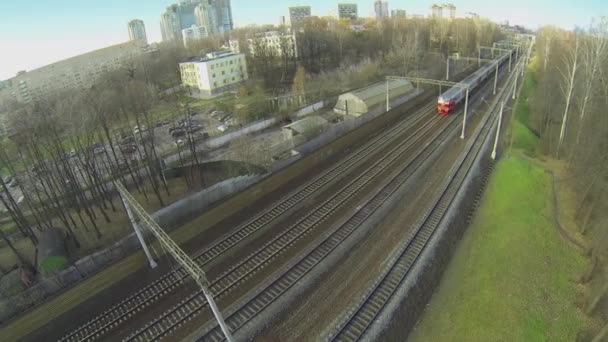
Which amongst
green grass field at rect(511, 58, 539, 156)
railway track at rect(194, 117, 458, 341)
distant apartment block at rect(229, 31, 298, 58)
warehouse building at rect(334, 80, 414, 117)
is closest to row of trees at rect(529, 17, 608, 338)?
green grass field at rect(511, 58, 539, 156)

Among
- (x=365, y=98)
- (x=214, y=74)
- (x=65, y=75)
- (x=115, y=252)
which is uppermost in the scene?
(x=65, y=75)

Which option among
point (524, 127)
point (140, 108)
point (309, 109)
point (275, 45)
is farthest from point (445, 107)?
point (275, 45)

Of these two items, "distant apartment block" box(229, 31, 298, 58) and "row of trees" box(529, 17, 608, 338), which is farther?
"distant apartment block" box(229, 31, 298, 58)

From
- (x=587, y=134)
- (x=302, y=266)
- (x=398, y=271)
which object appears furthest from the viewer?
(x=587, y=134)

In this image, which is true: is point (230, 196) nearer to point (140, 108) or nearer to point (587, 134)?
point (140, 108)

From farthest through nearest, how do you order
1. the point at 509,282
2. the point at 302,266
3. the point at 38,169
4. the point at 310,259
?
the point at 38,169
the point at 310,259
the point at 302,266
the point at 509,282

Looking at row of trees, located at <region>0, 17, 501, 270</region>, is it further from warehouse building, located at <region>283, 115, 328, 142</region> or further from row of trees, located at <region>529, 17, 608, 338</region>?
row of trees, located at <region>529, 17, 608, 338</region>

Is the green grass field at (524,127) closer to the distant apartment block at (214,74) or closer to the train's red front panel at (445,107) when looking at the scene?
the train's red front panel at (445,107)
